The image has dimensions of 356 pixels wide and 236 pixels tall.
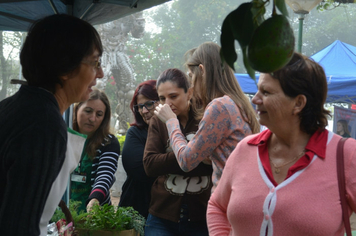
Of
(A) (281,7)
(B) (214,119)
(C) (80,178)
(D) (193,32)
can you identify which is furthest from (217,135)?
(D) (193,32)

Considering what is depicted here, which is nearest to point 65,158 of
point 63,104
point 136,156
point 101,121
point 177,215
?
point 63,104

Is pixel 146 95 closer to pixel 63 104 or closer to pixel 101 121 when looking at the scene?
pixel 101 121

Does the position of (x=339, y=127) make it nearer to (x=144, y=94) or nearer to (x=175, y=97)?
(x=144, y=94)

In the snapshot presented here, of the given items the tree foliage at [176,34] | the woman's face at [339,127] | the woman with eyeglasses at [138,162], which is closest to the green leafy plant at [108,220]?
the woman with eyeglasses at [138,162]

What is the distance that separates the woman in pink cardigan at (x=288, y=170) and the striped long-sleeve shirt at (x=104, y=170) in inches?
39.8

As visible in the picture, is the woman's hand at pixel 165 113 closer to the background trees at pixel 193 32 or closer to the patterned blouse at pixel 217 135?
the patterned blouse at pixel 217 135

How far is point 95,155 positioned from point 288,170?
5.38 feet

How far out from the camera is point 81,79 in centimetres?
141

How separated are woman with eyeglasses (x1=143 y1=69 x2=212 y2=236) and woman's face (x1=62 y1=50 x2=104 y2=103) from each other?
96cm

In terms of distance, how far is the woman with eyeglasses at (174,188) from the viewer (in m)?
2.36

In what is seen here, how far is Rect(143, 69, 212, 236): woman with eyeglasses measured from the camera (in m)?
2.36

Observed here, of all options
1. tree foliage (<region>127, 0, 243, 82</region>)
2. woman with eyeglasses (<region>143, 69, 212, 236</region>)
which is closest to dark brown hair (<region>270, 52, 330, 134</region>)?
woman with eyeglasses (<region>143, 69, 212, 236</region>)

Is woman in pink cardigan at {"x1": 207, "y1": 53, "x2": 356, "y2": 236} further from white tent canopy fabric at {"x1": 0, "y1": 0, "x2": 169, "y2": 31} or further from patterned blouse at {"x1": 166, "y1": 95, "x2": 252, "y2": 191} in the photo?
white tent canopy fabric at {"x1": 0, "y1": 0, "x2": 169, "y2": 31}

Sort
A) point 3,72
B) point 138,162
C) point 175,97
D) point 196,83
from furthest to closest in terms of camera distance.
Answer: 1. point 3,72
2. point 138,162
3. point 175,97
4. point 196,83
